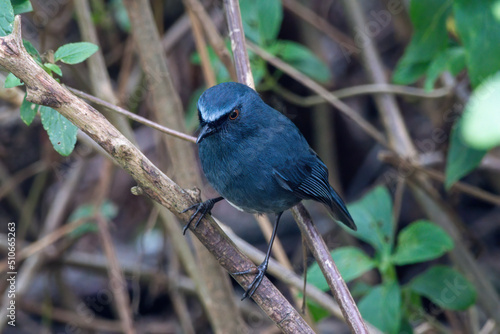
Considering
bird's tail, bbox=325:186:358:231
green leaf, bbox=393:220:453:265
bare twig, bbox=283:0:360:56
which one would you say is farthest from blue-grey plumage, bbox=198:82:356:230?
A: bare twig, bbox=283:0:360:56

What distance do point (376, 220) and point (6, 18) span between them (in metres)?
2.39

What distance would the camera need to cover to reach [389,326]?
283cm

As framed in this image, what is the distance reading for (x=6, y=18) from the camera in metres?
1.80

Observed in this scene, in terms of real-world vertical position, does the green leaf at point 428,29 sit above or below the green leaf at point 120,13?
above

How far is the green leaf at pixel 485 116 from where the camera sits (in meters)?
2.60

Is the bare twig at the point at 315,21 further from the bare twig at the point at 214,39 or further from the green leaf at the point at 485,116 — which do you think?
the green leaf at the point at 485,116

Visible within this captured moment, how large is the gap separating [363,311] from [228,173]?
1.11 m

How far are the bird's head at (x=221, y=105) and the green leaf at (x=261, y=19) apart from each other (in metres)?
1.31

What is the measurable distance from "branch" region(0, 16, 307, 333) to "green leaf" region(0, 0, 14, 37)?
1.0 inches

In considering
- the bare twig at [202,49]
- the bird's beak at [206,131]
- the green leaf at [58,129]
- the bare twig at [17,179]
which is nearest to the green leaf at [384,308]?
the bird's beak at [206,131]

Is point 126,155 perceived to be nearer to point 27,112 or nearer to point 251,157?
point 27,112

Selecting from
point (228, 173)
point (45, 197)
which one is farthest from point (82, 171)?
point (228, 173)

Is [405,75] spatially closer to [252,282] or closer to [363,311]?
[363,311]

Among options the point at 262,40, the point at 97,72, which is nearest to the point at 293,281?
the point at 262,40
